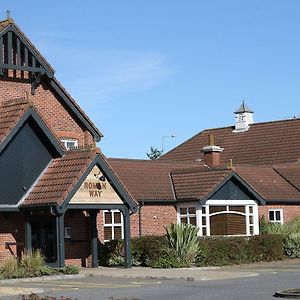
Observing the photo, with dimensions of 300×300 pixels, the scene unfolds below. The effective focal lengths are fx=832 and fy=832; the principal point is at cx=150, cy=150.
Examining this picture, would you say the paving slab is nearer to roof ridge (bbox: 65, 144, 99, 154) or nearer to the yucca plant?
the yucca plant

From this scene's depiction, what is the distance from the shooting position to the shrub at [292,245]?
36094 millimetres

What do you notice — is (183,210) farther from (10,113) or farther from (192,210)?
(10,113)

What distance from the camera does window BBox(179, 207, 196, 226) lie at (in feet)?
121

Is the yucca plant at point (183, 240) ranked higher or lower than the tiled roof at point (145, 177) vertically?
lower

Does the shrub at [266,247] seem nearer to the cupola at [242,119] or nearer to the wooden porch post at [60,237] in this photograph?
the wooden porch post at [60,237]

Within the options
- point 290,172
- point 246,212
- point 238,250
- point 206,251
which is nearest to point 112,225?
point 206,251

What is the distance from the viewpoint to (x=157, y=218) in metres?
37.0

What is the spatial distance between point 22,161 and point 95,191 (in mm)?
2829

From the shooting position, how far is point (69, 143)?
109 feet

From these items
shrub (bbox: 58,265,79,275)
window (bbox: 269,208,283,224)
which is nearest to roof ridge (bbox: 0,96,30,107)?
shrub (bbox: 58,265,79,275)

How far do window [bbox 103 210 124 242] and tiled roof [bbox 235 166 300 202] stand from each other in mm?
8403

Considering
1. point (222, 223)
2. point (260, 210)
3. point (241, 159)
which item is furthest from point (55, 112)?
point (241, 159)

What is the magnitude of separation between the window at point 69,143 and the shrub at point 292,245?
10203 millimetres

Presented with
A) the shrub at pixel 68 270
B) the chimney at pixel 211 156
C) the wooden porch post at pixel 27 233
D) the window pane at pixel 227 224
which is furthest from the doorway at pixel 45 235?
the chimney at pixel 211 156
